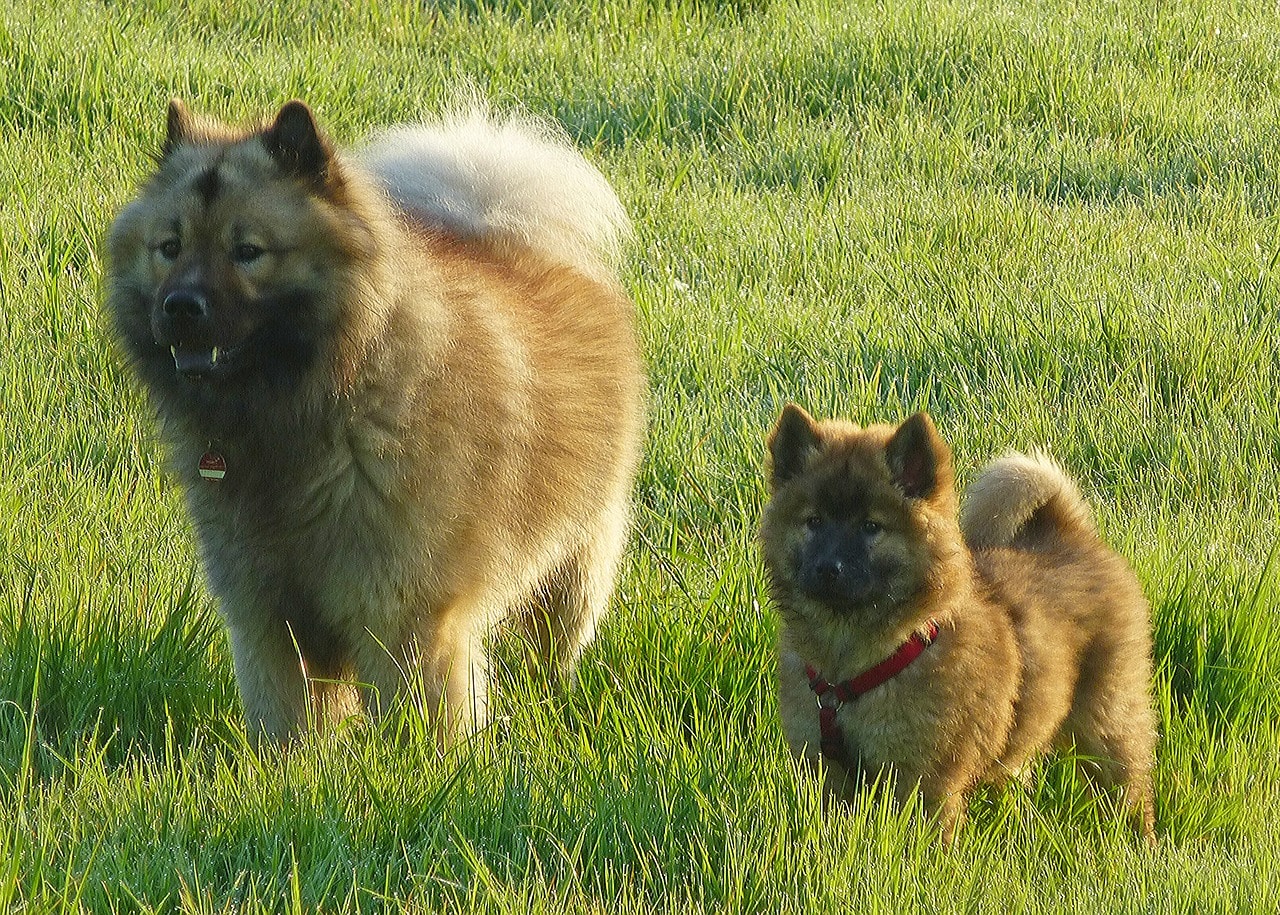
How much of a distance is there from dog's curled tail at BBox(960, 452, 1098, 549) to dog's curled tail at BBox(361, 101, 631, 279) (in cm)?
177

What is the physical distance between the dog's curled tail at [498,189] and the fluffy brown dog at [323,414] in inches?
32.6

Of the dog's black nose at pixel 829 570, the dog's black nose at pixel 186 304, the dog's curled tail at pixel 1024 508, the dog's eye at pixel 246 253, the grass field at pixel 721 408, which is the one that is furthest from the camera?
the dog's curled tail at pixel 1024 508

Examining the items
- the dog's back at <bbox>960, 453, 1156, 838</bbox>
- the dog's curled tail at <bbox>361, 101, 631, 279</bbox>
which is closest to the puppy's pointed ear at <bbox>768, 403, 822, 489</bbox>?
the dog's back at <bbox>960, 453, 1156, 838</bbox>

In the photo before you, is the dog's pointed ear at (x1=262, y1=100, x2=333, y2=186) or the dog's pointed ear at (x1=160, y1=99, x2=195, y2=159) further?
the dog's pointed ear at (x1=160, y1=99, x2=195, y2=159)

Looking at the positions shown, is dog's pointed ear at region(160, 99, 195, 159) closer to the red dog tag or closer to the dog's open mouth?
the dog's open mouth

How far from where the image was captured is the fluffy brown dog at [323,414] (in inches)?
159

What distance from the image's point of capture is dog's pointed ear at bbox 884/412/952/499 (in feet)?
11.9

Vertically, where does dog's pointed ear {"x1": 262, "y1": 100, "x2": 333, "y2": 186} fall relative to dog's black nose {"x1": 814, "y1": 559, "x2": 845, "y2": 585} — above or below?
above

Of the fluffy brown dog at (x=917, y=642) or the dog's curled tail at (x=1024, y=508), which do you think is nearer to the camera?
the fluffy brown dog at (x=917, y=642)

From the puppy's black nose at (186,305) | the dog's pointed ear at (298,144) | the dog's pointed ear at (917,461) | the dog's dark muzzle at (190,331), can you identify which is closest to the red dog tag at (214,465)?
the dog's dark muzzle at (190,331)

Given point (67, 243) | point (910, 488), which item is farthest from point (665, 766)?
point (67, 243)

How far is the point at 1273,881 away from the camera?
3307 millimetres

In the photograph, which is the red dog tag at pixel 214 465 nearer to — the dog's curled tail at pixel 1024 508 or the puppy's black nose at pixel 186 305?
the puppy's black nose at pixel 186 305

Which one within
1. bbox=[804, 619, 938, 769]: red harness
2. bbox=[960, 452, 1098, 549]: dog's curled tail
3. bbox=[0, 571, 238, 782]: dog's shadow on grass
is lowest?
bbox=[0, 571, 238, 782]: dog's shadow on grass
